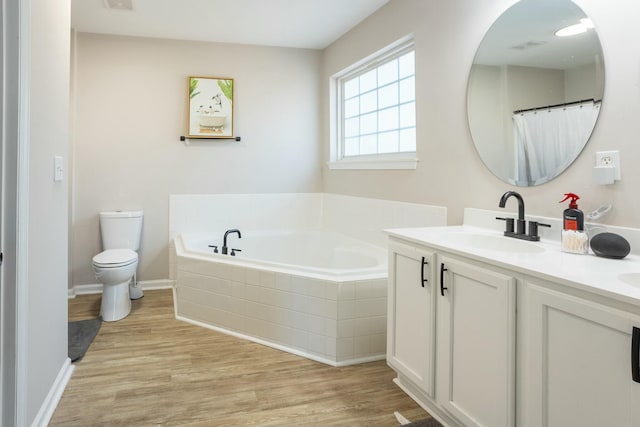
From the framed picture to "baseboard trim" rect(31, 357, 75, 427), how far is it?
7.80 ft

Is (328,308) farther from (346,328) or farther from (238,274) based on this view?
(238,274)

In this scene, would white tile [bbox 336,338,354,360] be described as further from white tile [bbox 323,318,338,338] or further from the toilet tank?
the toilet tank

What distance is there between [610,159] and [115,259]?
3.19 meters

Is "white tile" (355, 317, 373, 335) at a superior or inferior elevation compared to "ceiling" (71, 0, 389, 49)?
inferior

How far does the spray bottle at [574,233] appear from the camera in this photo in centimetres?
155

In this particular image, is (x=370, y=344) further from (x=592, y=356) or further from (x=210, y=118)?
(x=210, y=118)

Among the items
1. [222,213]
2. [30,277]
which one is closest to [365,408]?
[30,277]

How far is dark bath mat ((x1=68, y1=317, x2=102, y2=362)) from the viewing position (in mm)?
2496

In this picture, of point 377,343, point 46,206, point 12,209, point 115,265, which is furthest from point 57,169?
point 377,343

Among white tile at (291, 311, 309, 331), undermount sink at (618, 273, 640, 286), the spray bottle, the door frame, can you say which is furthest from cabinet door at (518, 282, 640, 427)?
the door frame

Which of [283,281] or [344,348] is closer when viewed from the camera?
[344,348]

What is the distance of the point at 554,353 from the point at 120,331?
2759 millimetres

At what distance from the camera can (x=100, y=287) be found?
3869 millimetres

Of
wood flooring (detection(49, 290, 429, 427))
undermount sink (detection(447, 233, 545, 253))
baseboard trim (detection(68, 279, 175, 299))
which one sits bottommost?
wood flooring (detection(49, 290, 429, 427))
